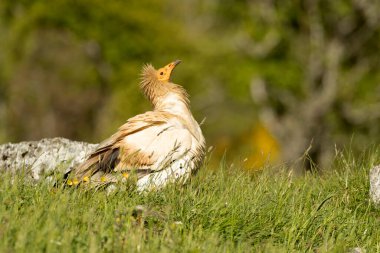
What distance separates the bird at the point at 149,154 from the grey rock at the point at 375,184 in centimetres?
162

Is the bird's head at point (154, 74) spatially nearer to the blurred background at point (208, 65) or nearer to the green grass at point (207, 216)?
Answer: the green grass at point (207, 216)

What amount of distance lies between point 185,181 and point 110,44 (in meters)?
38.0

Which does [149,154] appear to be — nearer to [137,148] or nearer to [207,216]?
[137,148]

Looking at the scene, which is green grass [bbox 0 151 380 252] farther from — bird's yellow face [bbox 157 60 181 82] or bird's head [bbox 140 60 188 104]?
bird's yellow face [bbox 157 60 181 82]

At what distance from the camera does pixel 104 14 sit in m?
46.1

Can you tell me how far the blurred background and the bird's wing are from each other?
77.8 feet

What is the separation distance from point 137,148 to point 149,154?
142mm

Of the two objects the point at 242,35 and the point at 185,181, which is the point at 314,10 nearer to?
the point at 242,35

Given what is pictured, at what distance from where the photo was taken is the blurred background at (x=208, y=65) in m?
36.3

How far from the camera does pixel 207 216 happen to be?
7.19 metres

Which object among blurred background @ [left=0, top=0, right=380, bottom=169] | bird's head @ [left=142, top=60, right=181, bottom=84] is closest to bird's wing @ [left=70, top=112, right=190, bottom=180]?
bird's head @ [left=142, top=60, right=181, bottom=84]

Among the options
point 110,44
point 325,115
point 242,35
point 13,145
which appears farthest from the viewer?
point 110,44

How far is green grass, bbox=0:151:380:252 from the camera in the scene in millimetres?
6141

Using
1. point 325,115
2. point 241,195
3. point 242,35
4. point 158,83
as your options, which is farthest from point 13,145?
point 242,35
